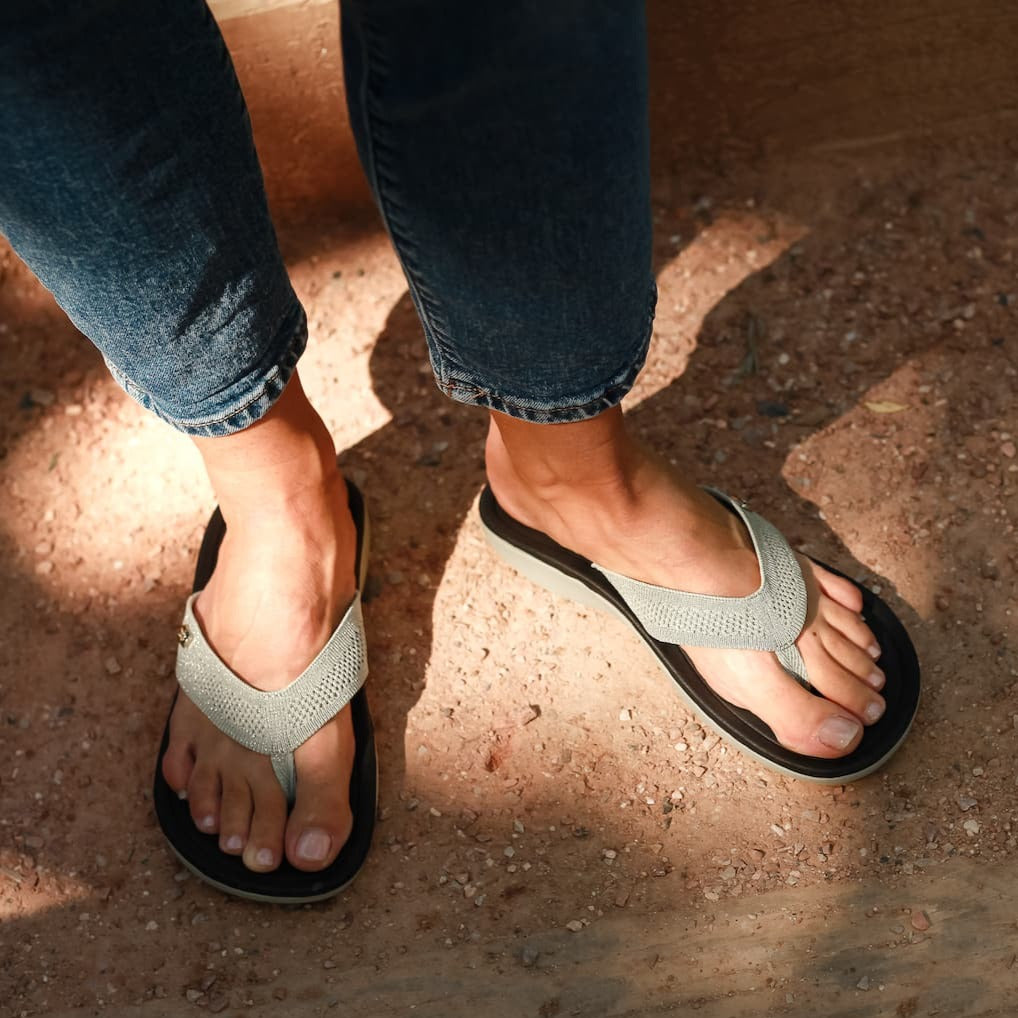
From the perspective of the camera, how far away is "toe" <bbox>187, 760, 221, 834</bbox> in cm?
106

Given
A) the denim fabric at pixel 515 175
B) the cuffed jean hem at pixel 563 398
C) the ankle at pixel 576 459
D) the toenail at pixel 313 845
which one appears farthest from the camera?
the toenail at pixel 313 845

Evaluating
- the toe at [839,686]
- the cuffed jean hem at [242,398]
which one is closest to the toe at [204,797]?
the cuffed jean hem at [242,398]

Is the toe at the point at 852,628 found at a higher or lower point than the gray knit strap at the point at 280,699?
lower

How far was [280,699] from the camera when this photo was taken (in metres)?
1.07

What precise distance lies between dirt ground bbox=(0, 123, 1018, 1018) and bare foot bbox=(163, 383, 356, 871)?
0.28 feet

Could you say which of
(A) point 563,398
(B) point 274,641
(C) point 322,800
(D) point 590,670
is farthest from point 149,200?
(D) point 590,670

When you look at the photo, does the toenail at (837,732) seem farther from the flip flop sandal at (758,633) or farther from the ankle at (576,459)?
the ankle at (576,459)

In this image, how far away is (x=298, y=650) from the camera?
108 centimetres

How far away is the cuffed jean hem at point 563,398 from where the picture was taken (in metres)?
0.82

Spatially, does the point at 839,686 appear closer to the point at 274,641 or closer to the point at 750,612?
the point at 750,612

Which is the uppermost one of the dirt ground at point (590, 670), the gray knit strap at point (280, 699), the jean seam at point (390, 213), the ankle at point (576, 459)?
the jean seam at point (390, 213)

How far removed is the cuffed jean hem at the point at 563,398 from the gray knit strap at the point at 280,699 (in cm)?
38

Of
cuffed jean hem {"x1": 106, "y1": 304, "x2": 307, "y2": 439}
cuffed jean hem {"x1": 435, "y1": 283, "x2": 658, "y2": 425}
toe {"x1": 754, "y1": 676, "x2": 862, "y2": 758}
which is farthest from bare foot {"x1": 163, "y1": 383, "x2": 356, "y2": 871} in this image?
toe {"x1": 754, "y1": 676, "x2": 862, "y2": 758}

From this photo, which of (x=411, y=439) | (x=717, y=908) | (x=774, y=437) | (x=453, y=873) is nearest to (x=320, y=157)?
(x=411, y=439)
